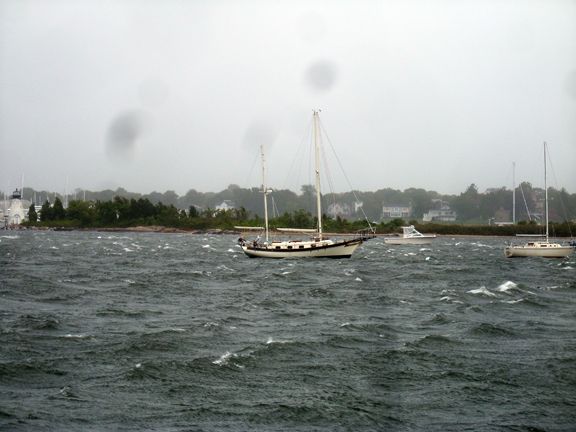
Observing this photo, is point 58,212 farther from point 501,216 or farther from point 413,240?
point 501,216

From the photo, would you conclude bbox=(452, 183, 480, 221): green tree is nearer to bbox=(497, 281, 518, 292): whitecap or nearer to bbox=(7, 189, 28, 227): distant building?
bbox=(7, 189, 28, 227): distant building

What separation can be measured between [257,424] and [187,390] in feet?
8.92

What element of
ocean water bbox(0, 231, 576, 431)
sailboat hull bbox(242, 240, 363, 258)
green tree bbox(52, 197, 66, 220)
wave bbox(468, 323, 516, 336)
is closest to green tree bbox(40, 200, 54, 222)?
green tree bbox(52, 197, 66, 220)

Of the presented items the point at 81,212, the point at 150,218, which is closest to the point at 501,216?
the point at 150,218

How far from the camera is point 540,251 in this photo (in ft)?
194

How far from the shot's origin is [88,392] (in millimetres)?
13859

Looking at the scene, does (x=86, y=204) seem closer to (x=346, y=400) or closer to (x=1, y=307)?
(x=1, y=307)

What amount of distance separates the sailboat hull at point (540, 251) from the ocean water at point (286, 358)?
28.1 metres

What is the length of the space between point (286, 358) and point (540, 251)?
1948 inches

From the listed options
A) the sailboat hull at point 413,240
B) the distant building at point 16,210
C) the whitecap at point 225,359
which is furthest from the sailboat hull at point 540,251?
the distant building at point 16,210

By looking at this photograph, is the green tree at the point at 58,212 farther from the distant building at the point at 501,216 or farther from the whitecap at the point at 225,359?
the whitecap at the point at 225,359

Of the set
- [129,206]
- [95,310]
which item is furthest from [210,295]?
[129,206]

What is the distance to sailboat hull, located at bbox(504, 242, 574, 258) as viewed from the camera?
58.2 m

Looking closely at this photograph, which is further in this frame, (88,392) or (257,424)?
(88,392)
